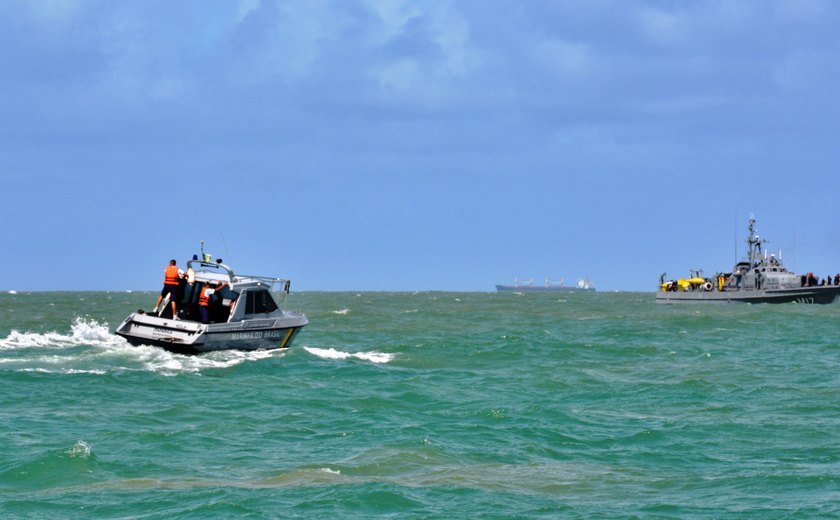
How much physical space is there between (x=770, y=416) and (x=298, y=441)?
32.5 ft

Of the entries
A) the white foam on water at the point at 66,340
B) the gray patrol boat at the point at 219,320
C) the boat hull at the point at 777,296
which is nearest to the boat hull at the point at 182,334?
the gray patrol boat at the point at 219,320

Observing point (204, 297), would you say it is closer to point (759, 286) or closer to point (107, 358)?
point (107, 358)

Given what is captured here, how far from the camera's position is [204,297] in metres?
32.0

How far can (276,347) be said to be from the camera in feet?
112

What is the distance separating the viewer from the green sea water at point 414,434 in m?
13.6

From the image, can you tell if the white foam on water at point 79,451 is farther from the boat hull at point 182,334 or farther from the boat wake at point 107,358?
the boat hull at point 182,334

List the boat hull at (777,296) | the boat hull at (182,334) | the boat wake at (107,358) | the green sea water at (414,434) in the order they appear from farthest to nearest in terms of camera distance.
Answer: the boat hull at (777,296) → the boat hull at (182,334) → the boat wake at (107,358) → the green sea water at (414,434)

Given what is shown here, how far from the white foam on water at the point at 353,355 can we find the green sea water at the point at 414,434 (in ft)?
0.38

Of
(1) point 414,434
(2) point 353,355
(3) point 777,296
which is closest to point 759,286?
(3) point 777,296

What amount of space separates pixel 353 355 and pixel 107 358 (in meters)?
8.14

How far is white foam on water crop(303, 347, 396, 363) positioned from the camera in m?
33.3

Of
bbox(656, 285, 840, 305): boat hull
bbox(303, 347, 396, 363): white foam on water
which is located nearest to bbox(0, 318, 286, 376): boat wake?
bbox(303, 347, 396, 363): white foam on water

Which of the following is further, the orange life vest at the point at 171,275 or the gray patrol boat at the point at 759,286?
the gray patrol boat at the point at 759,286

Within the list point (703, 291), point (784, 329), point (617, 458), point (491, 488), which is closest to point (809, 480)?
point (617, 458)
